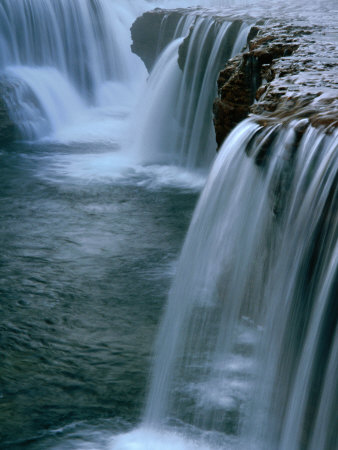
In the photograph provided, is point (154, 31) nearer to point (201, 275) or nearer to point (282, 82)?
point (282, 82)

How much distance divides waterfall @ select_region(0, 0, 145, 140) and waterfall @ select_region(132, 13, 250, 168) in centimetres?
252

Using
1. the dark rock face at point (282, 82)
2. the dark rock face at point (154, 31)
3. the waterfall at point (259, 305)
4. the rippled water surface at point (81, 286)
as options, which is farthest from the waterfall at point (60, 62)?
the waterfall at point (259, 305)

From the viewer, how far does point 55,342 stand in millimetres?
5824

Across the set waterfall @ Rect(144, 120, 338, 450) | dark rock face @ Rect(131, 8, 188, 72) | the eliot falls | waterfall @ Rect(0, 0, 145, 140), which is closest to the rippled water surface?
the eliot falls

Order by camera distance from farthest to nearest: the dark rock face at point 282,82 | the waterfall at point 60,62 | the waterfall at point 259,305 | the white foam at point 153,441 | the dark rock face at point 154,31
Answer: the waterfall at point 60,62 < the dark rock face at point 154,31 < the dark rock face at point 282,82 < the white foam at point 153,441 < the waterfall at point 259,305

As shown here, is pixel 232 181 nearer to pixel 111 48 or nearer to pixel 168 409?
pixel 168 409

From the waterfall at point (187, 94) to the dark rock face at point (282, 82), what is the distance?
157cm

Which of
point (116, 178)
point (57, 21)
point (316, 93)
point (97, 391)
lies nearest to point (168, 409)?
point (97, 391)

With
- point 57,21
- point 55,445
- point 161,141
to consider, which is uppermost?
point 57,21

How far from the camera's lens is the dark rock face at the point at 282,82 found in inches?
Result: 182

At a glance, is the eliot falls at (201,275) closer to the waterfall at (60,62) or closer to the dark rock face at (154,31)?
the dark rock face at (154,31)

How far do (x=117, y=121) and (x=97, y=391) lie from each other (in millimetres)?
11552

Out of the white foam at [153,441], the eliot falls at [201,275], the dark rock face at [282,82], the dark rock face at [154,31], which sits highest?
the dark rock face at [154,31]

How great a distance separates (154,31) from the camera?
15.1 meters
